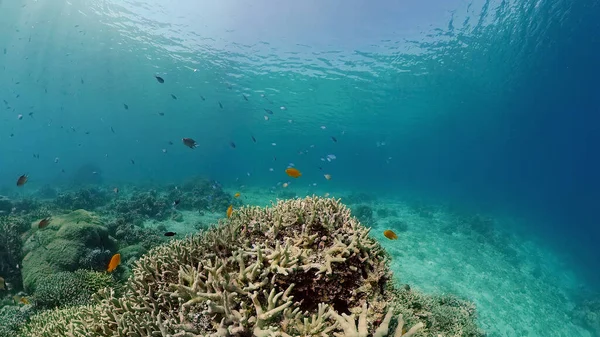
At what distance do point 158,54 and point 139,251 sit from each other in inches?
1473

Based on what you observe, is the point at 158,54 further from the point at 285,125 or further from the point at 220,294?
the point at 220,294

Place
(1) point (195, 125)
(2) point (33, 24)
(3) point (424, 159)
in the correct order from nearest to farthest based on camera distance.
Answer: (2) point (33, 24)
(1) point (195, 125)
(3) point (424, 159)

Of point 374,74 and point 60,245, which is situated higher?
point 374,74

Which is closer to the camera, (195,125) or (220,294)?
(220,294)

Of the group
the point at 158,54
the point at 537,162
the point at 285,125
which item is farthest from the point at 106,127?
the point at 537,162

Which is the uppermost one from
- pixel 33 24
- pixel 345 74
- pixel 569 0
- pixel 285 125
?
pixel 569 0

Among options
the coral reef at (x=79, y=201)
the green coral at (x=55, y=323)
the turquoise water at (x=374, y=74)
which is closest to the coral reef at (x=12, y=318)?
the green coral at (x=55, y=323)

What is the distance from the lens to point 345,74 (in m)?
39.4

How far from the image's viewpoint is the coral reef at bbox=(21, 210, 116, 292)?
7523 mm

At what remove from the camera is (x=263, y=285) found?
3094 mm

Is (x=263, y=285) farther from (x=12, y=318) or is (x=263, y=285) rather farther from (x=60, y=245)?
(x=60, y=245)

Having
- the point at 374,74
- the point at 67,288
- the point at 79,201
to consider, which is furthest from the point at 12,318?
the point at 374,74

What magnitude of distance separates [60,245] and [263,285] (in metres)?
8.01

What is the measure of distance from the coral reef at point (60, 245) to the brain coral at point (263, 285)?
160 inches
